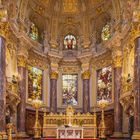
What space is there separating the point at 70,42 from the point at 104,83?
6040 mm

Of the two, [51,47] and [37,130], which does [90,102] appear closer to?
[51,47]

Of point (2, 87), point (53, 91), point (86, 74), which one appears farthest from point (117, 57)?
point (2, 87)

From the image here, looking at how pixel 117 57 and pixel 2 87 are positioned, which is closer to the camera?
pixel 2 87

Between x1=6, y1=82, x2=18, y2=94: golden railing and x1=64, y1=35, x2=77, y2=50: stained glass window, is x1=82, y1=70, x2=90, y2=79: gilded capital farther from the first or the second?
x1=6, y1=82, x2=18, y2=94: golden railing

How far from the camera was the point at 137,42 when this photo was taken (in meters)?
22.5

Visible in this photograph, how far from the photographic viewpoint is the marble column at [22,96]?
26984mm

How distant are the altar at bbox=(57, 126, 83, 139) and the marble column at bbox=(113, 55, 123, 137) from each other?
3830 millimetres

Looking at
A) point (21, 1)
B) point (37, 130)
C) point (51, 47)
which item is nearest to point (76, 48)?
point (51, 47)

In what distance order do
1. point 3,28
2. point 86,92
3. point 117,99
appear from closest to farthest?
1. point 3,28
2. point 117,99
3. point 86,92

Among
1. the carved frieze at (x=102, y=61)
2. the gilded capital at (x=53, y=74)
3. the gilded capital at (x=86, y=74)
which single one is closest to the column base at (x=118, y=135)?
the carved frieze at (x=102, y=61)

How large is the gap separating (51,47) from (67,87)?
13.6 feet

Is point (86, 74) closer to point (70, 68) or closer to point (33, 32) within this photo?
point (70, 68)

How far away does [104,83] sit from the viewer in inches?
1227

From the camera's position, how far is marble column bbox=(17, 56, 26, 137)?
2698cm
